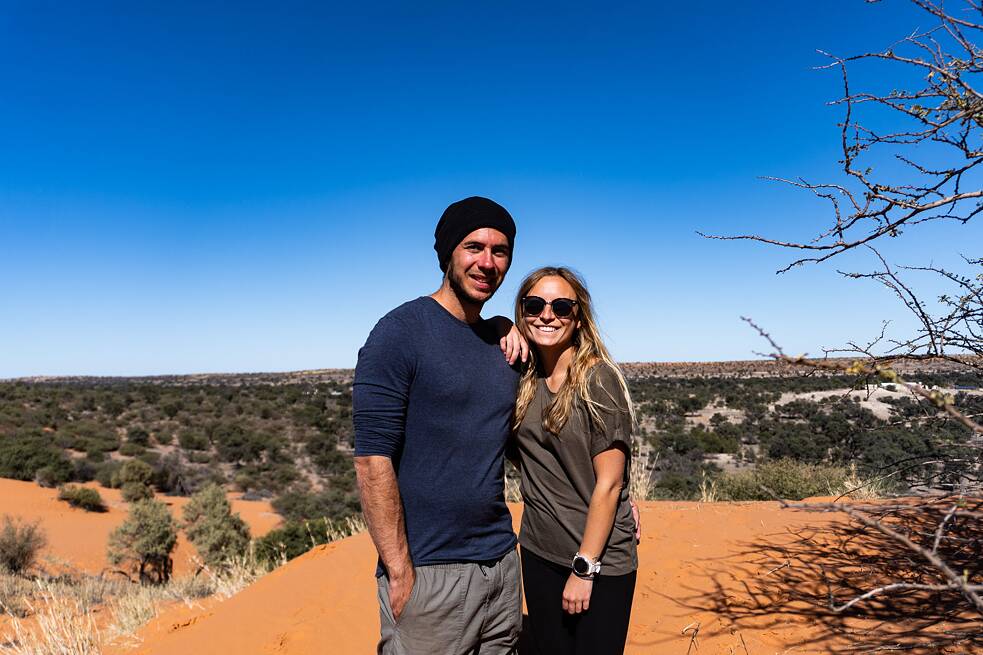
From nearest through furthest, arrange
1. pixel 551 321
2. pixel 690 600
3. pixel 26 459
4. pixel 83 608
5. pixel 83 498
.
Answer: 1. pixel 551 321
2. pixel 690 600
3. pixel 83 608
4. pixel 83 498
5. pixel 26 459

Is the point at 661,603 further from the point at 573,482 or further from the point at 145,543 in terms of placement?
the point at 145,543

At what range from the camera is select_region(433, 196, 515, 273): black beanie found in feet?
7.25

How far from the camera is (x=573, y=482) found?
7.45 feet

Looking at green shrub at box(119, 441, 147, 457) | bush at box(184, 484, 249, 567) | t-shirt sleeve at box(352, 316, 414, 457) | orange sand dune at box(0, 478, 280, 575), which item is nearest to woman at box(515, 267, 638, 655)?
t-shirt sleeve at box(352, 316, 414, 457)

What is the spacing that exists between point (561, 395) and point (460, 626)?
89 centimetres

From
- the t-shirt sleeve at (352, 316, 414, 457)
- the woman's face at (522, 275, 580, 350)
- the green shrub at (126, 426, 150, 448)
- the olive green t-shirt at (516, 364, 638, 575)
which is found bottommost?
the green shrub at (126, 426, 150, 448)

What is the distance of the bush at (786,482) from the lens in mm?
8664

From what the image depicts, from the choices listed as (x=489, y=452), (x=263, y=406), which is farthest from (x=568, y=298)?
(x=263, y=406)

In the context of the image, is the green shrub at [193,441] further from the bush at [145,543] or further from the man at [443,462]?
the man at [443,462]

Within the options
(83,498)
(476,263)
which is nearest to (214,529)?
(83,498)

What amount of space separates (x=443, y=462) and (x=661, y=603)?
3.16 m

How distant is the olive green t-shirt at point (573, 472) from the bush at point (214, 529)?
10.9 meters

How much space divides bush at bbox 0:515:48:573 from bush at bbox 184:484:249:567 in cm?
272

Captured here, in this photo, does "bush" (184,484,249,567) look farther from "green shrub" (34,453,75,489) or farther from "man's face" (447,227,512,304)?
"man's face" (447,227,512,304)
